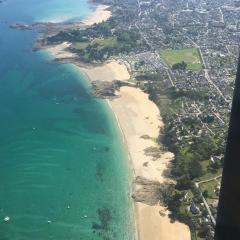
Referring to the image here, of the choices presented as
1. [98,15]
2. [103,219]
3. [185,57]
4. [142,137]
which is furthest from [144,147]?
[98,15]

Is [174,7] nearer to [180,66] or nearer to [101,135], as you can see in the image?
[180,66]

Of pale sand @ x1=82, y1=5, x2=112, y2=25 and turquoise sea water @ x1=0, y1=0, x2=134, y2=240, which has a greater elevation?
turquoise sea water @ x1=0, y1=0, x2=134, y2=240

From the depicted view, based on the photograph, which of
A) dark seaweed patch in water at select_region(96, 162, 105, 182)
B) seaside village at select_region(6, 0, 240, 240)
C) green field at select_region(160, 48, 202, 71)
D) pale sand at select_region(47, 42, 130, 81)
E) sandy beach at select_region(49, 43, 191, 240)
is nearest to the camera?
sandy beach at select_region(49, 43, 191, 240)

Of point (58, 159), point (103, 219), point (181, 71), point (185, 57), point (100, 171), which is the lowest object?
point (185, 57)

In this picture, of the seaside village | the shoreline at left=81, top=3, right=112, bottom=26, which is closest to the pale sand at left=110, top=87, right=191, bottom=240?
the seaside village

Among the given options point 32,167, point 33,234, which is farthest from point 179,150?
point 33,234

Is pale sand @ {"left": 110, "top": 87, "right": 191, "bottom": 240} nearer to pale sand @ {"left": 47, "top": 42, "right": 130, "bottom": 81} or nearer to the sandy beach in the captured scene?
the sandy beach

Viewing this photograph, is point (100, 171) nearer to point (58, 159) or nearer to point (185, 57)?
point (58, 159)
